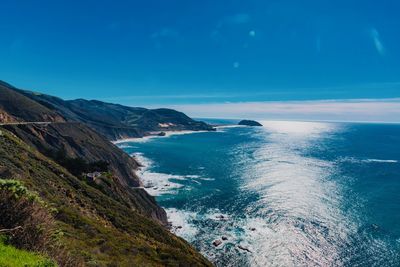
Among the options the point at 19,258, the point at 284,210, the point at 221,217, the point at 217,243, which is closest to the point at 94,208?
the point at 217,243

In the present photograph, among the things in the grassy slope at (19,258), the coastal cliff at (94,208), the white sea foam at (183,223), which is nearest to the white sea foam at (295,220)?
the white sea foam at (183,223)

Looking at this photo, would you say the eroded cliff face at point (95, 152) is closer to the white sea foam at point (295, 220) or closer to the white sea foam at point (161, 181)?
the white sea foam at point (161, 181)

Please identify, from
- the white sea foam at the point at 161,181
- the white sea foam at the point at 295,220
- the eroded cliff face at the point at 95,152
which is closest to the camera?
the white sea foam at the point at 295,220

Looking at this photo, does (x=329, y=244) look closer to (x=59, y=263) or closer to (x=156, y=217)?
(x=156, y=217)

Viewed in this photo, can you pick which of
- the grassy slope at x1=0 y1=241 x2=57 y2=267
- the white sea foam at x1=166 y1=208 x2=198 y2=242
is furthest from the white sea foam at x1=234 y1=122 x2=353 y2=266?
the grassy slope at x1=0 y1=241 x2=57 y2=267

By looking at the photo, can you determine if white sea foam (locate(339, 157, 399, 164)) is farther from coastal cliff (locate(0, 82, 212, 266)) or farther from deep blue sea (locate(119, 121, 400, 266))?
coastal cliff (locate(0, 82, 212, 266))
